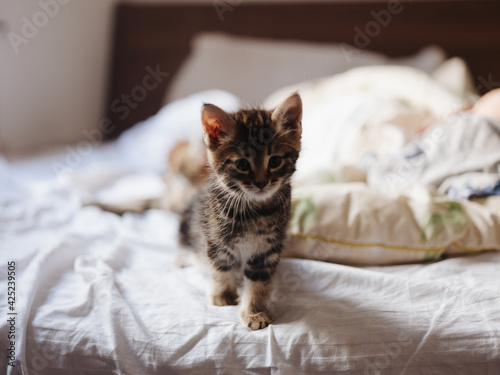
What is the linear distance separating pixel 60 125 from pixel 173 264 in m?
1.90

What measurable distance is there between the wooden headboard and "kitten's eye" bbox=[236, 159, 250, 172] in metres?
1.72

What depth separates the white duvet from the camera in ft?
2.54

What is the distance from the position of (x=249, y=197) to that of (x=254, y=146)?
0.40 feet

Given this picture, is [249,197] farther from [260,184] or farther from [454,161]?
[454,161]

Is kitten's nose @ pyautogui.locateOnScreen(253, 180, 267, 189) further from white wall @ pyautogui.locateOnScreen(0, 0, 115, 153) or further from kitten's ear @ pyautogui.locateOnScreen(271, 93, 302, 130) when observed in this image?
white wall @ pyautogui.locateOnScreen(0, 0, 115, 153)

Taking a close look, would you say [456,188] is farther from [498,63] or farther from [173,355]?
[498,63]

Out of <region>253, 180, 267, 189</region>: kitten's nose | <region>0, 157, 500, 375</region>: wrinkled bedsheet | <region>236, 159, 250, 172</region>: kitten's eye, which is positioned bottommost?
<region>0, 157, 500, 375</region>: wrinkled bedsheet

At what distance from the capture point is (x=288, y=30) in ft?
8.28

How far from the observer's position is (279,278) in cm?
104

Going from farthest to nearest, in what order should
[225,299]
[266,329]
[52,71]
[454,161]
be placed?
[52,71] → [454,161] → [225,299] → [266,329]

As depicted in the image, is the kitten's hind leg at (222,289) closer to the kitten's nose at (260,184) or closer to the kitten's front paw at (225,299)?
A: the kitten's front paw at (225,299)

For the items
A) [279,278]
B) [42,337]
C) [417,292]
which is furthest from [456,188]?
[42,337]

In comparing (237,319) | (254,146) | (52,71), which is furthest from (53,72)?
(237,319)

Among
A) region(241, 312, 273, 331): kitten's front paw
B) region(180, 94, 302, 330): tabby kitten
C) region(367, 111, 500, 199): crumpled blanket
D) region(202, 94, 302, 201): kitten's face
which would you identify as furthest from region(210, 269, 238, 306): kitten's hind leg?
region(367, 111, 500, 199): crumpled blanket
